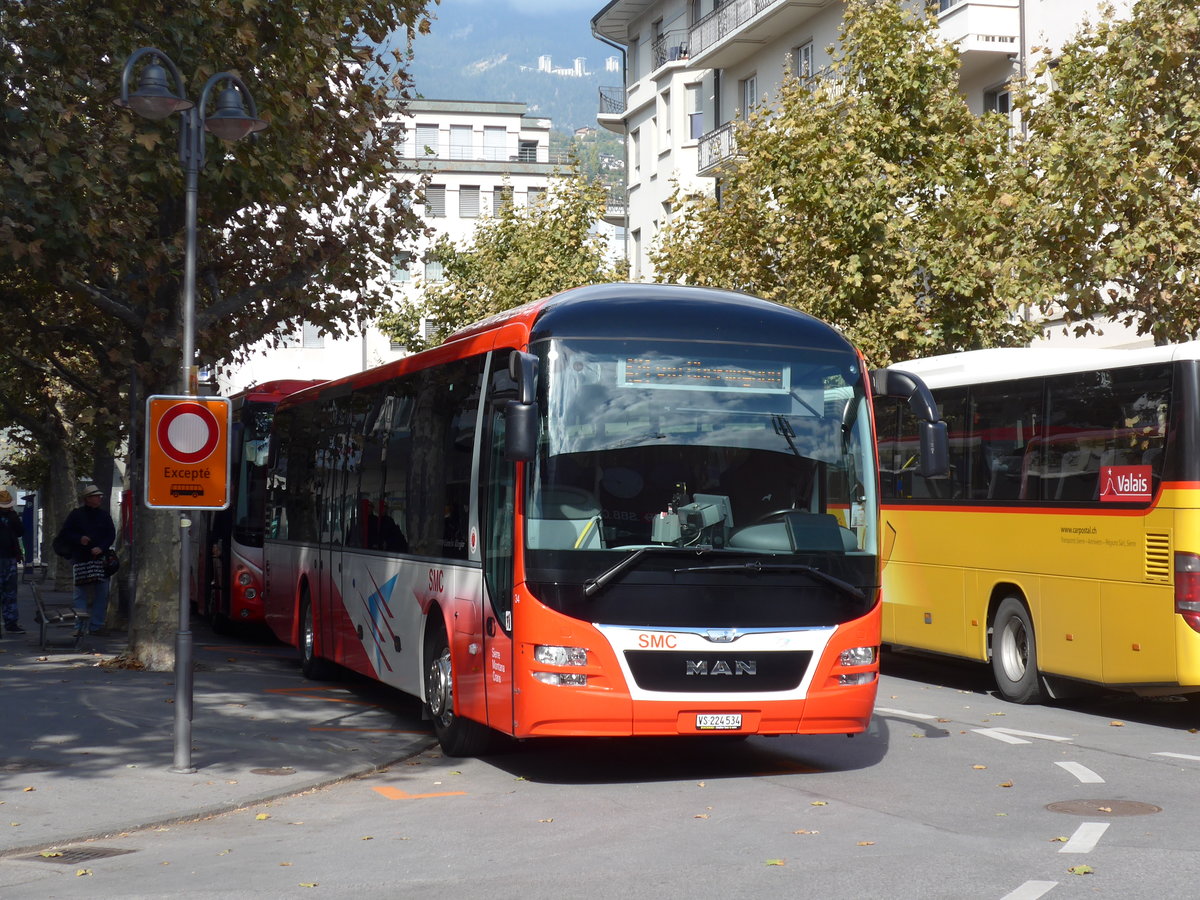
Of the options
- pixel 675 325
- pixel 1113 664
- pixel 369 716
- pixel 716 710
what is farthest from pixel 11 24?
pixel 1113 664

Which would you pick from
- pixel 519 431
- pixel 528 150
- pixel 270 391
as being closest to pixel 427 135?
pixel 528 150

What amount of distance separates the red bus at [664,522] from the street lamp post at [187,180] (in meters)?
1.85

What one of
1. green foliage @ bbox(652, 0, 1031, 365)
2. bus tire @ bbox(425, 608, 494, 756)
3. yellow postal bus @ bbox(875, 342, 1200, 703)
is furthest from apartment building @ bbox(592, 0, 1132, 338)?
bus tire @ bbox(425, 608, 494, 756)

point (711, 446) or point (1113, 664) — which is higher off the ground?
point (711, 446)

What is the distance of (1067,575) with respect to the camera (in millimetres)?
14625

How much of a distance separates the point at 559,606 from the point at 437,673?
7.87ft

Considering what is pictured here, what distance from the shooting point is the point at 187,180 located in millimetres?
Result: 11523

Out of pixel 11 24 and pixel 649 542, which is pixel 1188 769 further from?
pixel 11 24

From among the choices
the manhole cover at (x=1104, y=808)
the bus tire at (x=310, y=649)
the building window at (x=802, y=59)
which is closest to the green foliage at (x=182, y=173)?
the bus tire at (x=310, y=649)

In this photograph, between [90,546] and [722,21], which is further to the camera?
[722,21]

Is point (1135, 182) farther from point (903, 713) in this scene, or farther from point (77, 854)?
point (77, 854)

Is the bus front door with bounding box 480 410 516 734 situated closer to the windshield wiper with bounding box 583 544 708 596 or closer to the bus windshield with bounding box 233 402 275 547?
the windshield wiper with bounding box 583 544 708 596

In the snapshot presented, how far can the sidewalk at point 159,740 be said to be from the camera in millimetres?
9789

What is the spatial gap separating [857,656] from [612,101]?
4993 cm
